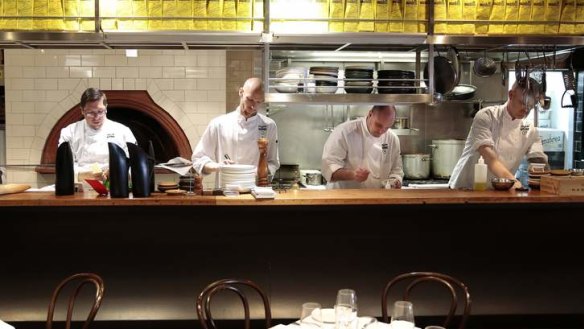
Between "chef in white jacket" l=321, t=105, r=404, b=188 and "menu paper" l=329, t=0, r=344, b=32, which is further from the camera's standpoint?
"chef in white jacket" l=321, t=105, r=404, b=188

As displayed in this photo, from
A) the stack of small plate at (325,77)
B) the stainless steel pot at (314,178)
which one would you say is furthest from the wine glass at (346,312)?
the stainless steel pot at (314,178)

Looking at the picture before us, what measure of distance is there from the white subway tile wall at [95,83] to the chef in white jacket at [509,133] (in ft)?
9.19

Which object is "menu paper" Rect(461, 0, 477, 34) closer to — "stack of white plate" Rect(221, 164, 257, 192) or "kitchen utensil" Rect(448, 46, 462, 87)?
"kitchen utensil" Rect(448, 46, 462, 87)

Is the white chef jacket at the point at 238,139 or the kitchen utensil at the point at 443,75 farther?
the white chef jacket at the point at 238,139

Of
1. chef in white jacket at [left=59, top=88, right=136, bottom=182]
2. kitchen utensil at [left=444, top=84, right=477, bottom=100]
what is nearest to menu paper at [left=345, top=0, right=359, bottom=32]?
chef in white jacket at [left=59, top=88, right=136, bottom=182]

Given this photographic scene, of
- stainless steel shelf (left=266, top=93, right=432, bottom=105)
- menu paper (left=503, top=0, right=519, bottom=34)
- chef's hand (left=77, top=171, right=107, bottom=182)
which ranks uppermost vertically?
menu paper (left=503, top=0, right=519, bottom=34)

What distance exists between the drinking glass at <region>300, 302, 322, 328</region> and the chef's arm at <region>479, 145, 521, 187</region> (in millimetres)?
3253

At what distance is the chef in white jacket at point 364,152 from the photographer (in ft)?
17.9

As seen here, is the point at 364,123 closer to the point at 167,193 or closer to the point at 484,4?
the point at 484,4

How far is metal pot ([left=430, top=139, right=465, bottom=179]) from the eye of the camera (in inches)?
291

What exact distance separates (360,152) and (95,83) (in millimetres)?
3256

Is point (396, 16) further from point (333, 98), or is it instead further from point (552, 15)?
point (552, 15)

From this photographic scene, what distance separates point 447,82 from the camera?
5.07m

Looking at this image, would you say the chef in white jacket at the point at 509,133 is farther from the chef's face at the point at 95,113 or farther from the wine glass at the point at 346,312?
the wine glass at the point at 346,312
